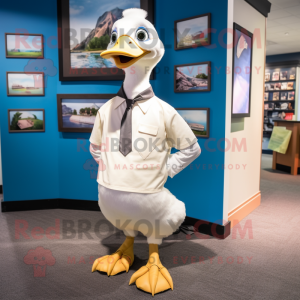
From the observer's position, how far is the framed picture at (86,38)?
9.77 ft

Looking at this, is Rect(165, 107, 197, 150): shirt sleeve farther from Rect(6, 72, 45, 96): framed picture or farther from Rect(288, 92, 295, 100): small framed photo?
Rect(288, 92, 295, 100): small framed photo

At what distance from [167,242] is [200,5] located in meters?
2.02

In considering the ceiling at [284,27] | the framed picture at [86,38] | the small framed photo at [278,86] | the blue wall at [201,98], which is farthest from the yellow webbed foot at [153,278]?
the small framed photo at [278,86]

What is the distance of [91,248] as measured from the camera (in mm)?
2412

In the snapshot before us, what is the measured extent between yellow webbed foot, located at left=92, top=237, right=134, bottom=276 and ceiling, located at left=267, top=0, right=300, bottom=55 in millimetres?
4245

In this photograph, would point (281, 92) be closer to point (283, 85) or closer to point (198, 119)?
point (283, 85)

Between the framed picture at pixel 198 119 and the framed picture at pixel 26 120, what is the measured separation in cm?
152

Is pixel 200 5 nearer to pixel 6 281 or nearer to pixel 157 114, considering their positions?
pixel 157 114

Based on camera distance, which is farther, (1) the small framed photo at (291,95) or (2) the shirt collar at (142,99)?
(1) the small framed photo at (291,95)

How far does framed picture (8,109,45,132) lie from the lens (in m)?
3.15

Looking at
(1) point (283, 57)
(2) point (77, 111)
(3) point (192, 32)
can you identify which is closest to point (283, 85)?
(1) point (283, 57)

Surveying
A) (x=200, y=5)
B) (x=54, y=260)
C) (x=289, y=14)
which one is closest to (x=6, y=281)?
(x=54, y=260)

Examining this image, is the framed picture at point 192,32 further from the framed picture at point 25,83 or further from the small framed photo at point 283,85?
the small framed photo at point 283,85

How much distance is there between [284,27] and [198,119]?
4.31m
